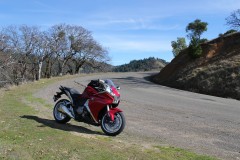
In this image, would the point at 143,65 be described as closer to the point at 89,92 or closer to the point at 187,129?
the point at 187,129

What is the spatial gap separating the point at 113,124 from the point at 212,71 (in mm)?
23719

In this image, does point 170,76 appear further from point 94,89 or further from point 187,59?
point 94,89

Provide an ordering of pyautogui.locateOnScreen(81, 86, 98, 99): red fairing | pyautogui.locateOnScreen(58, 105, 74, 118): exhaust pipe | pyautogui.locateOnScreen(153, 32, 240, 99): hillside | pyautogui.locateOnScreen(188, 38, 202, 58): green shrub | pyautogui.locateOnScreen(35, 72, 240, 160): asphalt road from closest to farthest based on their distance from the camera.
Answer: pyautogui.locateOnScreen(35, 72, 240, 160): asphalt road → pyautogui.locateOnScreen(81, 86, 98, 99): red fairing → pyautogui.locateOnScreen(58, 105, 74, 118): exhaust pipe → pyautogui.locateOnScreen(153, 32, 240, 99): hillside → pyautogui.locateOnScreen(188, 38, 202, 58): green shrub

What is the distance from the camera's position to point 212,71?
1219 inches

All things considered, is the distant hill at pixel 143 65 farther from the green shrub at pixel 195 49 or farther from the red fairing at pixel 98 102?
the red fairing at pixel 98 102

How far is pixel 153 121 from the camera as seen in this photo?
11.5 metres

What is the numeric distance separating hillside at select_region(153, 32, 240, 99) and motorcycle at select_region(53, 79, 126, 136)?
18828 mm

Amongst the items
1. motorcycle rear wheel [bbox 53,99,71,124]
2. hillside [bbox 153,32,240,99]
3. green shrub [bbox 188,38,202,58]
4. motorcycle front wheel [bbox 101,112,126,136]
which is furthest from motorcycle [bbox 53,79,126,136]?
green shrub [bbox 188,38,202,58]

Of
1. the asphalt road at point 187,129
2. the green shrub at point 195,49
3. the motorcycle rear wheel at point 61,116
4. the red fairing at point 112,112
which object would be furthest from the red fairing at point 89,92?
the green shrub at point 195,49

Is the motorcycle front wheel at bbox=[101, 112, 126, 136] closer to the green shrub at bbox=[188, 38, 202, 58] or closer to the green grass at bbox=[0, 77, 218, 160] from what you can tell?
the green grass at bbox=[0, 77, 218, 160]

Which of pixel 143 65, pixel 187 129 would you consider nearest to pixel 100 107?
pixel 187 129

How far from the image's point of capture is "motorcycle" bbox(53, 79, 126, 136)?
28.4 ft

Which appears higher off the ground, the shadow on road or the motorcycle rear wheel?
the motorcycle rear wheel

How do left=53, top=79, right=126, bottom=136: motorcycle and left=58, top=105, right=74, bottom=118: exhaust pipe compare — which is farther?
left=58, top=105, right=74, bottom=118: exhaust pipe
